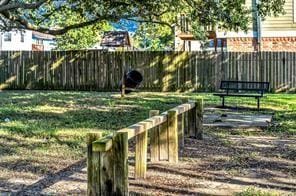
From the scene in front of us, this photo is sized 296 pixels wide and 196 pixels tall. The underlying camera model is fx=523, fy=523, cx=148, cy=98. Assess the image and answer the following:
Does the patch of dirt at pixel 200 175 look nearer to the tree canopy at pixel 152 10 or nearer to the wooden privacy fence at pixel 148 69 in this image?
the tree canopy at pixel 152 10

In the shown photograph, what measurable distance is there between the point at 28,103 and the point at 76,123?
5.21 meters

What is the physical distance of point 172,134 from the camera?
7.08m

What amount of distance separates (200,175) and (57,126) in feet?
16.3

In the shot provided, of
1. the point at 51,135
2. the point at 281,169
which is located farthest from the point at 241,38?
the point at 281,169

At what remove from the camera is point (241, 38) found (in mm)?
24422

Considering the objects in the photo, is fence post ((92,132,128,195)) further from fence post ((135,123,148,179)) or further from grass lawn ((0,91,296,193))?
grass lawn ((0,91,296,193))

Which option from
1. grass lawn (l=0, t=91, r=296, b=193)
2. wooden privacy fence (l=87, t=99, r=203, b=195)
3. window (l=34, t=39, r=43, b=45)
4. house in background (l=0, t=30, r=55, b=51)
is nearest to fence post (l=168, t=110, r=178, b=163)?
wooden privacy fence (l=87, t=99, r=203, b=195)

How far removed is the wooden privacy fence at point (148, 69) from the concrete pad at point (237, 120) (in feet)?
32.8

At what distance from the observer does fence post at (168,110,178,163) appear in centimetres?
703

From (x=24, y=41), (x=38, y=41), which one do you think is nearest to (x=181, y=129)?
(x=24, y=41)

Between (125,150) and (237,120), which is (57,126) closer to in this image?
(237,120)

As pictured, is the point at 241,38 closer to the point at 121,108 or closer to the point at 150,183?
the point at 121,108

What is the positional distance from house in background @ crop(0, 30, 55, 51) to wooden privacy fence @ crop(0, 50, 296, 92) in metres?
12.7

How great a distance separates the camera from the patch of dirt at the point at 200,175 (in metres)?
5.68
